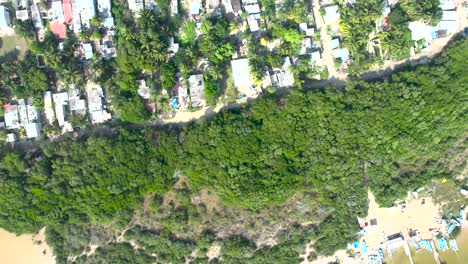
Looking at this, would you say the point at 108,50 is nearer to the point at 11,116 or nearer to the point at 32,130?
the point at 32,130

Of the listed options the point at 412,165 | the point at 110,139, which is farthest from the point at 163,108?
the point at 412,165

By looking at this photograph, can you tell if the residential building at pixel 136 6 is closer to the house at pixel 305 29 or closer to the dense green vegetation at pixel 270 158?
the dense green vegetation at pixel 270 158

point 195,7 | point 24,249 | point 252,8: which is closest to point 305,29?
point 252,8

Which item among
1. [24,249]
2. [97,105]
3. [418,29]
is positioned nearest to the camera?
[418,29]

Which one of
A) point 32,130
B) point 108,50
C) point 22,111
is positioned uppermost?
point 108,50

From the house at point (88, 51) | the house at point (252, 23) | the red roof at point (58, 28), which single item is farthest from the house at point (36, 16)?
the house at point (252, 23)

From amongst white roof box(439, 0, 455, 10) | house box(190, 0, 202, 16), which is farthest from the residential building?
white roof box(439, 0, 455, 10)

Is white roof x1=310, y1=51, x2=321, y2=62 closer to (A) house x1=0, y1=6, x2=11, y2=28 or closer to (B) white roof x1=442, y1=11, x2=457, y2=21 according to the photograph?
(B) white roof x1=442, y1=11, x2=457, y2=21
